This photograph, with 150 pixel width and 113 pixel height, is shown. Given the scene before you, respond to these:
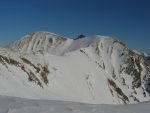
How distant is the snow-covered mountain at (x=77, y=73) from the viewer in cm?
5897

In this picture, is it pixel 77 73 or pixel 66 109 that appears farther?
pixel 77 73

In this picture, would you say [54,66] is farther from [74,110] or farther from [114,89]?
[74,110]

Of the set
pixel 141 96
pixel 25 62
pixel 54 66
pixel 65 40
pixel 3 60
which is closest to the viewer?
pixel 3 60

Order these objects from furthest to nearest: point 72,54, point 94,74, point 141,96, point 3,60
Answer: point 141,96 → point 72,54 → point 94,74 → point 3,60

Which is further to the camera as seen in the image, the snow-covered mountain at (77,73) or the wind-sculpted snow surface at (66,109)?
the snow-covered mountain at (77,73)

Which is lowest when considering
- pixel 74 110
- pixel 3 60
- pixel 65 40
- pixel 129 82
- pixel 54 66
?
pixel 74 110

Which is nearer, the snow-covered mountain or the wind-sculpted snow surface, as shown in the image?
the wind-sculpted snow surface

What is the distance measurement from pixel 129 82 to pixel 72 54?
38108mm

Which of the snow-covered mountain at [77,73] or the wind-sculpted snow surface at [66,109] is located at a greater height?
the snow-covered mountain at [77,73]

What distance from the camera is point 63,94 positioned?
69500 mm

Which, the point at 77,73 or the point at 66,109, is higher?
the point at 77,73

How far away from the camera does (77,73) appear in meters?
94.9

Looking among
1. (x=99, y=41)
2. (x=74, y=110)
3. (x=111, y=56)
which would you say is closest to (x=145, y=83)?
(x=111, y=56)

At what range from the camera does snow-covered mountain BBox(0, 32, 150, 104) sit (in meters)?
59.0
